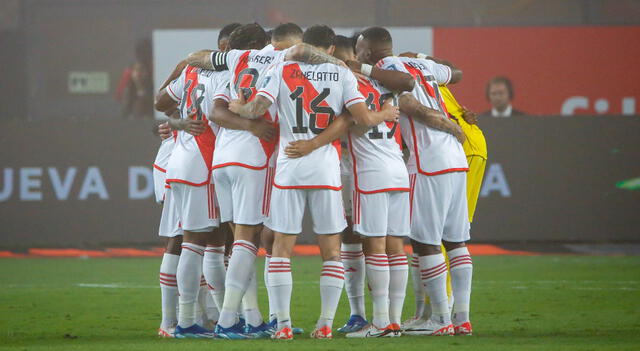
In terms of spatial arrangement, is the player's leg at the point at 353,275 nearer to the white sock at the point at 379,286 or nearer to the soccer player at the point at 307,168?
the white sock at the point at 379,286

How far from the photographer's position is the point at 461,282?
8.23m

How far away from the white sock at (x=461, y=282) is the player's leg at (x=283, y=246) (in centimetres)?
121

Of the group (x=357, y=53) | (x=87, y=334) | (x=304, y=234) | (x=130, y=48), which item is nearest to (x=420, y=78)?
(x=357, y=53)

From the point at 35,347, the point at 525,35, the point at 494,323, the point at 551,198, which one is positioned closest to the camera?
the point at 35,347

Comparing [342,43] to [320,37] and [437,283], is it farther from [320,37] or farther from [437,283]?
[437,283]

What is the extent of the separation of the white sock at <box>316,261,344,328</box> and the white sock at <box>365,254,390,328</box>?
23 centimetres

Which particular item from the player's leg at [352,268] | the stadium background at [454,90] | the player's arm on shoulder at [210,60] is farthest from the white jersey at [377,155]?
the stadium background at [454,90]

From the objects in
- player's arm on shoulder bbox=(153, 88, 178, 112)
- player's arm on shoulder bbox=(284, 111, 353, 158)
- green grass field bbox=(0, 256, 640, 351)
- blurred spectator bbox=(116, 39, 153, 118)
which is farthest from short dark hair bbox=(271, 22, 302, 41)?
blurred spectator bbox=(116, 39, 153, 118)

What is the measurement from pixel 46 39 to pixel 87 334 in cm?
1272

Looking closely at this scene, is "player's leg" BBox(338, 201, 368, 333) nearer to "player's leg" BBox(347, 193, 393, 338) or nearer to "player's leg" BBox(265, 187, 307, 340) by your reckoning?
"player's leg" BBox(347, 193, 393, 338)

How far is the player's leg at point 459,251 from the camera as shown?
26.9ft

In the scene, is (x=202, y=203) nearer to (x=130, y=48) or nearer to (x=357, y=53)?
(x=357, y=53)

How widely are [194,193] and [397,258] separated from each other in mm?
1422

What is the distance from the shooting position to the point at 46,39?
20359 mm
